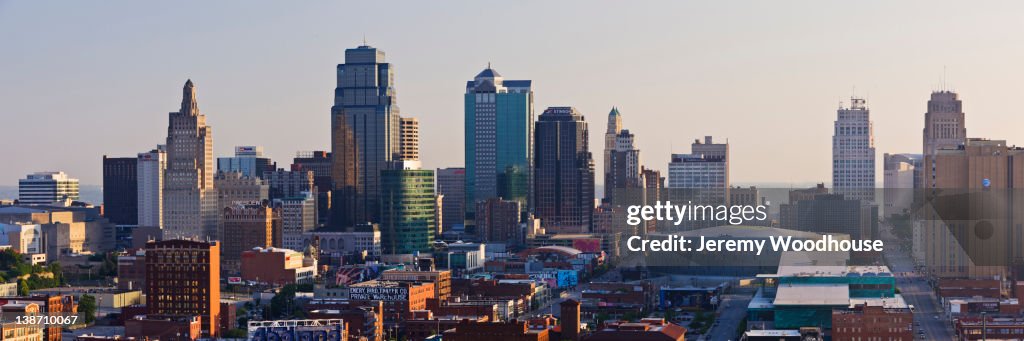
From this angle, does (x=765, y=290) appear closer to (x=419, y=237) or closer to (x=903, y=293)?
(x=903, y=293)

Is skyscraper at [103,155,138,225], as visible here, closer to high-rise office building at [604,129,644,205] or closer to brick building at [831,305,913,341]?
high-rise office building at [604,129,644,205]

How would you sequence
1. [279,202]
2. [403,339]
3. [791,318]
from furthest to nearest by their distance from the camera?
1. [279,202]
2. [791,318]
3. [403,339]

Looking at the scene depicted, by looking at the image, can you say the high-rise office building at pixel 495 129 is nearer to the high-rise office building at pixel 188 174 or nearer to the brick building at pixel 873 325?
the high-rise office building at pixel 188 174

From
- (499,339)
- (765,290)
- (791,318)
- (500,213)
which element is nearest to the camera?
(499,339)

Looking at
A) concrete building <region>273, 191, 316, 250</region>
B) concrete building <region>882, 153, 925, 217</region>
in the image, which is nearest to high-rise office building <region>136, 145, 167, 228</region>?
concrete building <region>273, 191, 316, 250</region>

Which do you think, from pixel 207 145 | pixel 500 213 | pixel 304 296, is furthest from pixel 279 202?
pixel 304 296

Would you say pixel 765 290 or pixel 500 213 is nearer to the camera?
pixel 765 290

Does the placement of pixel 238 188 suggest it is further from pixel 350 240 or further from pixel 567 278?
pixel 567 278

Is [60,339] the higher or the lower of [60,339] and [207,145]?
the lower
